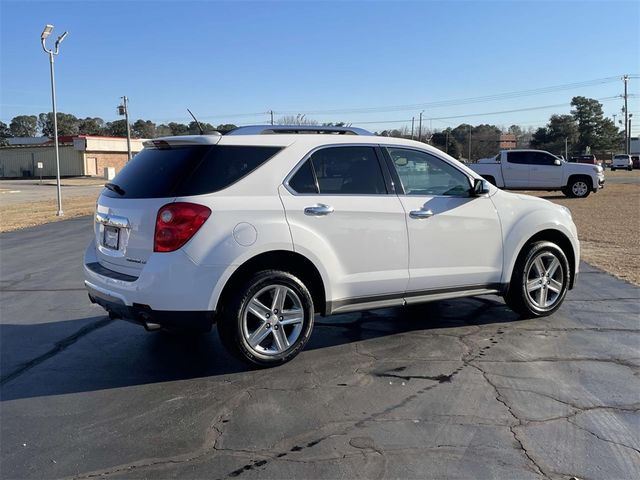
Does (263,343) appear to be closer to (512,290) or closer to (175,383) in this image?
(175,383)

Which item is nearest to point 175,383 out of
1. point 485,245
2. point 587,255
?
point 485,245

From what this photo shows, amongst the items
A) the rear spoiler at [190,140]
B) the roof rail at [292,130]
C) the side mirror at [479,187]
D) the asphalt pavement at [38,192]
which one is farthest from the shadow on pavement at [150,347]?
the asphalt pavement at [38,192]

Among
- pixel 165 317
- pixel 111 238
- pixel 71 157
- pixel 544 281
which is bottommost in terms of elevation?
pixel 544 281

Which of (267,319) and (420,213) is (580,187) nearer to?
(420,213)

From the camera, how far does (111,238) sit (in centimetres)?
468

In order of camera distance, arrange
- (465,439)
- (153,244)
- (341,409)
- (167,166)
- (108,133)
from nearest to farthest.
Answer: (465,439), (341,409), (153,244), (167,166), (108,133)

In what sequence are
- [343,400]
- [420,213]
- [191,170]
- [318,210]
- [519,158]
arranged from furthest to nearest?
[519,158], [420,213], [318,210], [191,170], [343,400]

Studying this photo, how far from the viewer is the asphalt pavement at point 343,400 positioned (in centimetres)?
324

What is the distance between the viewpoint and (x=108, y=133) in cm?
11544

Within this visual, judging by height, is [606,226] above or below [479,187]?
below

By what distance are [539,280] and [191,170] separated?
3.75 metres

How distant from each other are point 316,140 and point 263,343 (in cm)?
178

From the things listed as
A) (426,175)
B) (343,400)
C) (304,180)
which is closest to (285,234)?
(304,180)

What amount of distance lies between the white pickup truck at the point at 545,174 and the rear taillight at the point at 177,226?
2134 cm
